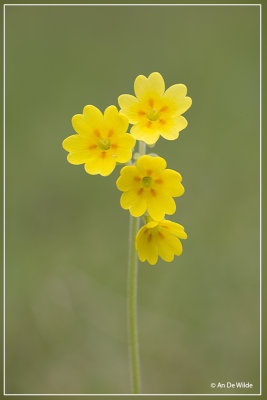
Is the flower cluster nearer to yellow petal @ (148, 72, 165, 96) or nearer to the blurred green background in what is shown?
yellow petal @ (148, 72, 165, 96)

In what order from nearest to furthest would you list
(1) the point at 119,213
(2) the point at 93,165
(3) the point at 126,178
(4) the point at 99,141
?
(3) the point at 126,178, (2) the point at 93,165, (4) the point at 99,141, (1) the point at 119,213

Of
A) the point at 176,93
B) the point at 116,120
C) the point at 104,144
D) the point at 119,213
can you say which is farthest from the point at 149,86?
the point at 119,213

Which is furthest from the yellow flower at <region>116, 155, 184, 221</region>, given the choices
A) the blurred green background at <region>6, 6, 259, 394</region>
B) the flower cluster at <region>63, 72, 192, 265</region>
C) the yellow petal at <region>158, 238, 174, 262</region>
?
the blurred green background at <region>6, 6, 259, 394</region>

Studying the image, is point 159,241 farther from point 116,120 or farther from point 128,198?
point 116,120

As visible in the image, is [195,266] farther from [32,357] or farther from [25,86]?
[25,86]

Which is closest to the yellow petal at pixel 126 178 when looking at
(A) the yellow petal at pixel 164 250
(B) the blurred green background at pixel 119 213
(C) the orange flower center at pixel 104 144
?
(C) the orange flower center at pixel 104 144

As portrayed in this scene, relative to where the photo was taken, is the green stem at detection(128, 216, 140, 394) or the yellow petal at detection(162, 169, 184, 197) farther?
the green stem at detection(128, 216, 140, 394)

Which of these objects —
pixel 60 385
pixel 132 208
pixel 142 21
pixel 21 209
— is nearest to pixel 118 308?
pixel 60 385
